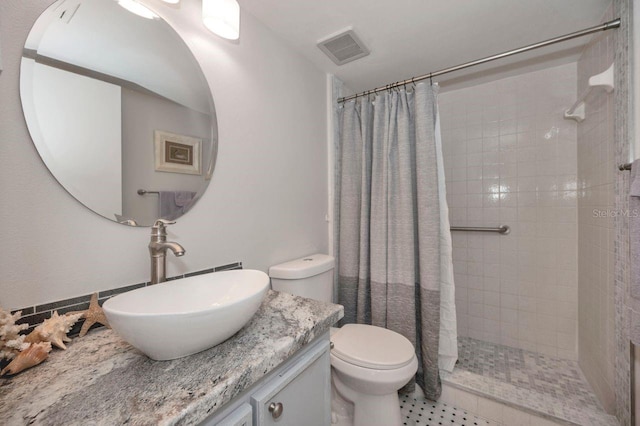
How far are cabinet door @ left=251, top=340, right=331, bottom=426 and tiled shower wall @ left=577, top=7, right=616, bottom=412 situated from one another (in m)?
1.51

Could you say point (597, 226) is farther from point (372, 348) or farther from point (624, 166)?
point (372, 348)

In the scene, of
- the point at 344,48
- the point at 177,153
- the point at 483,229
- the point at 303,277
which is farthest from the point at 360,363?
the point at 344,48

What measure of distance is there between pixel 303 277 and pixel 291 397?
2.18 feet

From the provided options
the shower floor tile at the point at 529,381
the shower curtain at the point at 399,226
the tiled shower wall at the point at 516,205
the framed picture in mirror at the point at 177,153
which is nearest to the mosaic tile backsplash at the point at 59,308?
the framed picture in mirror at the point at 177,153

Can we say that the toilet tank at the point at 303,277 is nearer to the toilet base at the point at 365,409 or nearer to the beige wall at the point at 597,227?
the toilet base at the point at 365,409

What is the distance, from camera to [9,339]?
0.56 m

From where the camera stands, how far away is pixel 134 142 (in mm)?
878

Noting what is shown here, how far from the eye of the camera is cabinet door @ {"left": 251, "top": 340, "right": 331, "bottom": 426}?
59cm

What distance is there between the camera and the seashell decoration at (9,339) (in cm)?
55

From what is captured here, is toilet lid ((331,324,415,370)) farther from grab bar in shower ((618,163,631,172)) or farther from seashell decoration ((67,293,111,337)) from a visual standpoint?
grab bar in shower ((618,163,631,172))

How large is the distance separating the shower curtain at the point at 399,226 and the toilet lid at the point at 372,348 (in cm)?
26

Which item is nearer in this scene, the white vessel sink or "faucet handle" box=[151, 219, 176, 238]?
the white vessel sink

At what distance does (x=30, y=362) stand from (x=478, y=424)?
6.14ft

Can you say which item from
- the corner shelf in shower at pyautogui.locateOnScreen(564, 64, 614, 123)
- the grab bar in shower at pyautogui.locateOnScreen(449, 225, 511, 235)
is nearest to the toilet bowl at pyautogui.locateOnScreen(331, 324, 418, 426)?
the grab bar in shower at pyautogui.locateOnScreen(449, 225, 511, 235)
